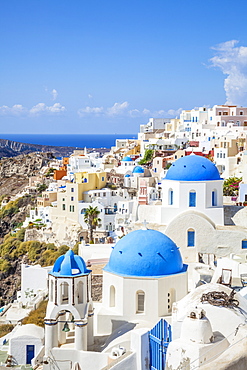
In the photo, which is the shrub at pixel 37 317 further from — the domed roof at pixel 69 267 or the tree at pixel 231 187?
the tree at pixel 231 187

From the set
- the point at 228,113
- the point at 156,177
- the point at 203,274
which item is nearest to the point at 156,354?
the point at 203,274

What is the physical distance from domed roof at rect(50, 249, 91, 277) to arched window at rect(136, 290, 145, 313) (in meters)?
1.61

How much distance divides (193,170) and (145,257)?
806 cm

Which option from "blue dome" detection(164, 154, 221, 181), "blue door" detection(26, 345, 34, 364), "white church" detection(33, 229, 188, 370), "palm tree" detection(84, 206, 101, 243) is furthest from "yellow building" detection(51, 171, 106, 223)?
"white church" detection(33, 229, 188, 370)

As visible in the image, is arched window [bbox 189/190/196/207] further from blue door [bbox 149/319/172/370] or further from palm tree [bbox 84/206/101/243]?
palm tree [bbox 84/206/101/243]

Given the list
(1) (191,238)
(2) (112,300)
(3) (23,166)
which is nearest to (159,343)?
(2) (112,300)

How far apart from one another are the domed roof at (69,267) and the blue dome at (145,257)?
109cm

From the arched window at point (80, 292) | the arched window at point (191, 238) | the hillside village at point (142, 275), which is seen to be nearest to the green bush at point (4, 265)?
the hillside village at point (142, 275)

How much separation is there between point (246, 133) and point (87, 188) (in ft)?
51.4

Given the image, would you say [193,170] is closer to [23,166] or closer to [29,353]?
[29,353]

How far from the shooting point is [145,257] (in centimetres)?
1458

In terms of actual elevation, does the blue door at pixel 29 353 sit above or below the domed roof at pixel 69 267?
below

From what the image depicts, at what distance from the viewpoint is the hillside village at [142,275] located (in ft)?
38.0

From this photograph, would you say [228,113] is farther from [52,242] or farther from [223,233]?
[223,233]
